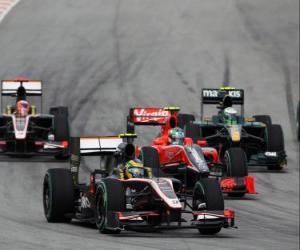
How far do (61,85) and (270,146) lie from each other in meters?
13.6

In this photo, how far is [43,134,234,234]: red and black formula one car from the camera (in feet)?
69.7

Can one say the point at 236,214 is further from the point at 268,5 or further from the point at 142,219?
the point at 268,5

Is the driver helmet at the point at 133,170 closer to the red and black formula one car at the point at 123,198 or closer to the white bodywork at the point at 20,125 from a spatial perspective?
the red and black formula one car at the point at 123,198

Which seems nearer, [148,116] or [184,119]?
[148,116]

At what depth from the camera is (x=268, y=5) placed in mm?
57281

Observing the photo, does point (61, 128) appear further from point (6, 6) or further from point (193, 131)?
point (6, 6)

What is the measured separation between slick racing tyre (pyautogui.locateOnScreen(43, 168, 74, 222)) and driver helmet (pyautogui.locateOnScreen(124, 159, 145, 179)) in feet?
4.39

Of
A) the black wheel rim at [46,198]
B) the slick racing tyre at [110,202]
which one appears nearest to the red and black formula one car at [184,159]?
the black wheel rim at [46,198]

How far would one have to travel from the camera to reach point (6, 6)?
187ft

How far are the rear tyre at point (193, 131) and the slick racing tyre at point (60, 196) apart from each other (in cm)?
1043

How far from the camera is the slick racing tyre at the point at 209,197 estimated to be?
71.2 ft

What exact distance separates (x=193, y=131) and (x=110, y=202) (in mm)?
12786

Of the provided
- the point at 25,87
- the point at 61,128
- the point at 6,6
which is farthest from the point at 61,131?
the point at 6,6

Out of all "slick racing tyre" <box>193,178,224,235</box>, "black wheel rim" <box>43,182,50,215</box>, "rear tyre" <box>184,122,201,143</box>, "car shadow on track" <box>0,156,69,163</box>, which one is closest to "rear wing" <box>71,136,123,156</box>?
"black wheel rim" <box>43,182,50,215</box>
